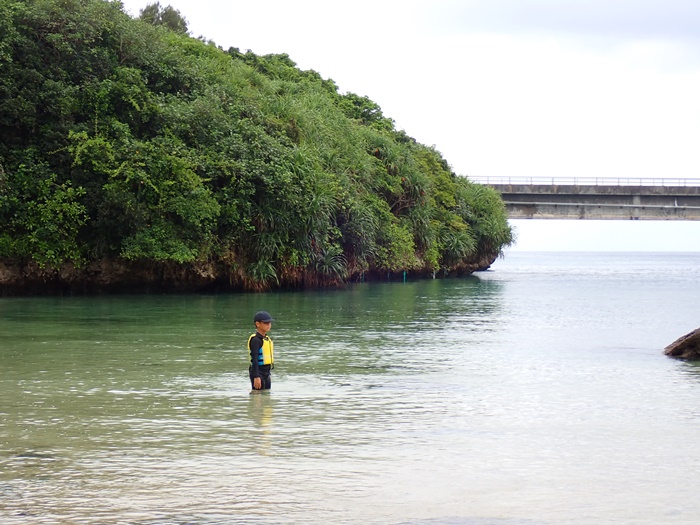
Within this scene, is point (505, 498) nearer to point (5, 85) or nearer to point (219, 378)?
point (219, 378)

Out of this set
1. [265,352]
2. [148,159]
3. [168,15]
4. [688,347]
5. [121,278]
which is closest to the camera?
[265,352]

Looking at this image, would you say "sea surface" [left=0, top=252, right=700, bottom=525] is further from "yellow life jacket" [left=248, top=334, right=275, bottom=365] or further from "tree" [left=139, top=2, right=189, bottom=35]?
"tree" [left=139, top=2, right=189, bottom=35]

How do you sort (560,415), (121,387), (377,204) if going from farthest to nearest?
(377,204)
(121,387)
(560,415)

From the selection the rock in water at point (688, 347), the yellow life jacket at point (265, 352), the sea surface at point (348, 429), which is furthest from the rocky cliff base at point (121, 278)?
the yellow life jacket at point (265, 352)

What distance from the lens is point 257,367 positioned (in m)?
11.9

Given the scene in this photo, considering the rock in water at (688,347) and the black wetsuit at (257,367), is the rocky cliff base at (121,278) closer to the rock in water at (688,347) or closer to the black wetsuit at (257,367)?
the rock in water at (688,347)

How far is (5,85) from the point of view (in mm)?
33125

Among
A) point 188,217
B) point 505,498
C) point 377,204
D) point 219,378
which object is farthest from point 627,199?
point 505,498

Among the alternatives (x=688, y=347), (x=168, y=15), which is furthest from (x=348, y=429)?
(x=168, y=15)

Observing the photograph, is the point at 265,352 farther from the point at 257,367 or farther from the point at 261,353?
the point at 257,367

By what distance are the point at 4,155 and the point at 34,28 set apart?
4.20 metres

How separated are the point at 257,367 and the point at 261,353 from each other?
0.59 feet

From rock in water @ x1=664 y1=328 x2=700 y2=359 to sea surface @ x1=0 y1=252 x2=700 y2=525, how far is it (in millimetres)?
385

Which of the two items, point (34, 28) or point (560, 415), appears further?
point (34, 28)
